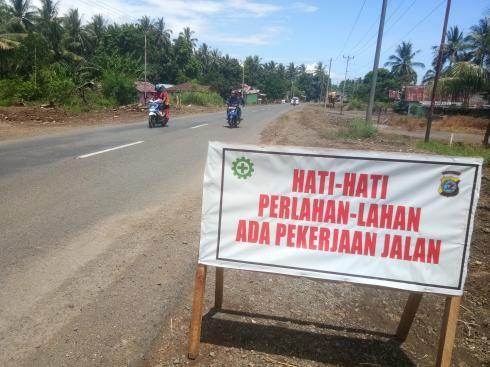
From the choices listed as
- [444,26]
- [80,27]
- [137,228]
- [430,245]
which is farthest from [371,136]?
[80,27]

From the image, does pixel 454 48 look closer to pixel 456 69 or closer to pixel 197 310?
pixel 456 69

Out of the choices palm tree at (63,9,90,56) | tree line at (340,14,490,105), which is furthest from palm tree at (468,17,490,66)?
palm tree at (63,9,90,56)

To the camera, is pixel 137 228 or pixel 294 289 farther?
pixel 137 228

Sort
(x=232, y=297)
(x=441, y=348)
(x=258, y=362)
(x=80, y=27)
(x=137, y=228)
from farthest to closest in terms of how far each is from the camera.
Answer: (x=80, y=27) < (x=137, y=228) < (x=232, y=297) < (x=258, y=362) < (x=441, y=348)

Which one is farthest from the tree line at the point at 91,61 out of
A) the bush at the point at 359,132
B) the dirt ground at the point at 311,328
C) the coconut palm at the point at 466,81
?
the coconut palm at the point at 466,81

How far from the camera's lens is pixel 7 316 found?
2904 millimetres

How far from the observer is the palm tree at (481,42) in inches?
1663

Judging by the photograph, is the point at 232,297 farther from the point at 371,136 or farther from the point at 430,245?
the point at 371,136

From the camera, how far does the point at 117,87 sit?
1252 inches

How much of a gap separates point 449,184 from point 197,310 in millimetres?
1723

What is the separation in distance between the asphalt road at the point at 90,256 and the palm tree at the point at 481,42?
43.7 m

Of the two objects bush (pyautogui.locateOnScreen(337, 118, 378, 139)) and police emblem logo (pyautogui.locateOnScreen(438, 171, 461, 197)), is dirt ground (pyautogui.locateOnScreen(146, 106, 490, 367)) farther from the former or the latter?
bush (pyautogui.locateOnScreen(337, 118, 378, 139))

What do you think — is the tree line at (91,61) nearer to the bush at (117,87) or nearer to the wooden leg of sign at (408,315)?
the bush at (117,87)

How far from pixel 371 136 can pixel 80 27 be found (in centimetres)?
4997
